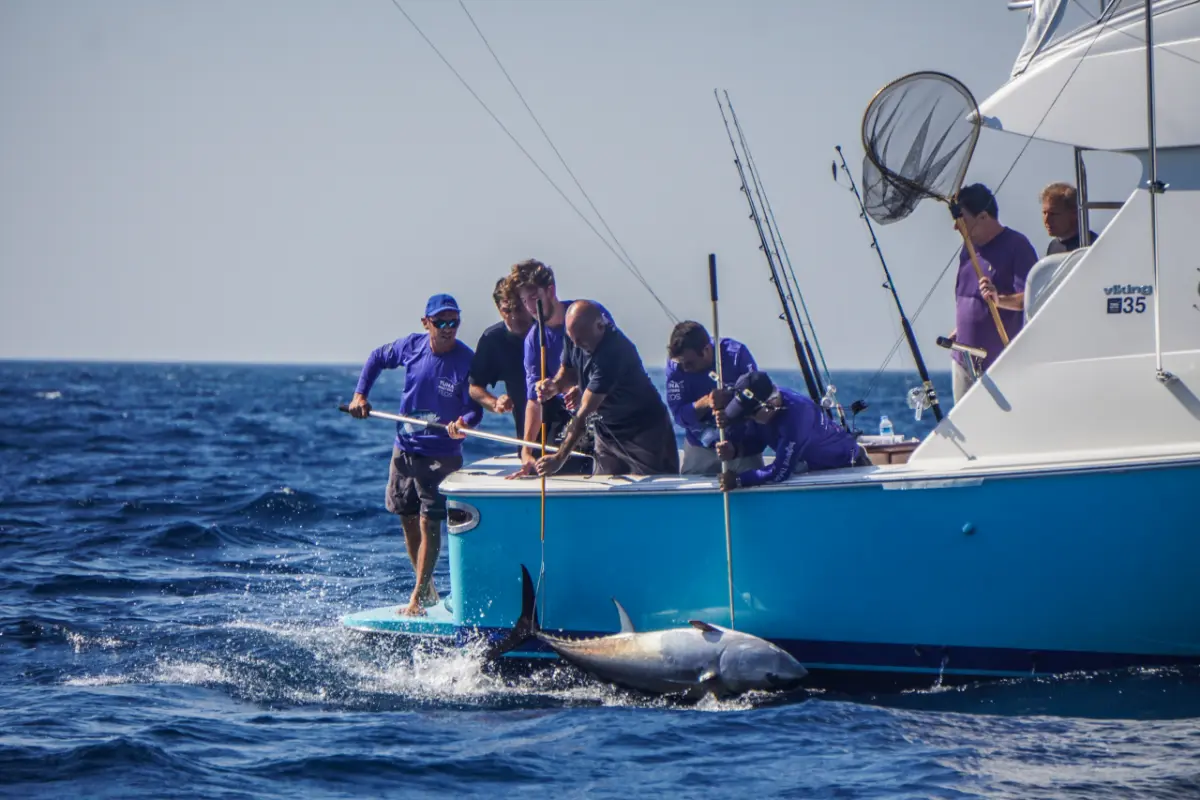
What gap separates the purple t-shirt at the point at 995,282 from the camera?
8.52 m

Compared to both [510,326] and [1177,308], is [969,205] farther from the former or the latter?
[510,326]

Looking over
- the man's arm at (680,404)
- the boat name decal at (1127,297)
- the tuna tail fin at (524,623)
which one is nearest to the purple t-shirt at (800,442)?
the man's arm at (680,404)

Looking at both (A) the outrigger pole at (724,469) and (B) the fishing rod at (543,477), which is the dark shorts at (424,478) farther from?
(A) the outrigger pole at (724,469)

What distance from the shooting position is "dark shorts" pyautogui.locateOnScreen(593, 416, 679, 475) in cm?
863

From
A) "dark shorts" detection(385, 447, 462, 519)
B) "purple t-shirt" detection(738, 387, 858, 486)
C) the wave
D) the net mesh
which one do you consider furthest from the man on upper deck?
the wave

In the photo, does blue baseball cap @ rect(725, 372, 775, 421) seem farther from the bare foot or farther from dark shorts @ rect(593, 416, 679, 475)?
the bare foot

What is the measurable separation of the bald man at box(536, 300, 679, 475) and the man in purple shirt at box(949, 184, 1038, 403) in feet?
6.21

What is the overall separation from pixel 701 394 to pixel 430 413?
7.53 ft

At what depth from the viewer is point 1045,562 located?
7.41 meters

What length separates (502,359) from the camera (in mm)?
9516

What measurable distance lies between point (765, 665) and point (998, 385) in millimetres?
2012

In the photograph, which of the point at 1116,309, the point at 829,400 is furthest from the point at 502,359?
the point at 1116,309

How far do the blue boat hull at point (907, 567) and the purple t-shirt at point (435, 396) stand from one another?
139cm

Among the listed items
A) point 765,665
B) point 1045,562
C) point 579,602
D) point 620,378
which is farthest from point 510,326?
point 1045,562
